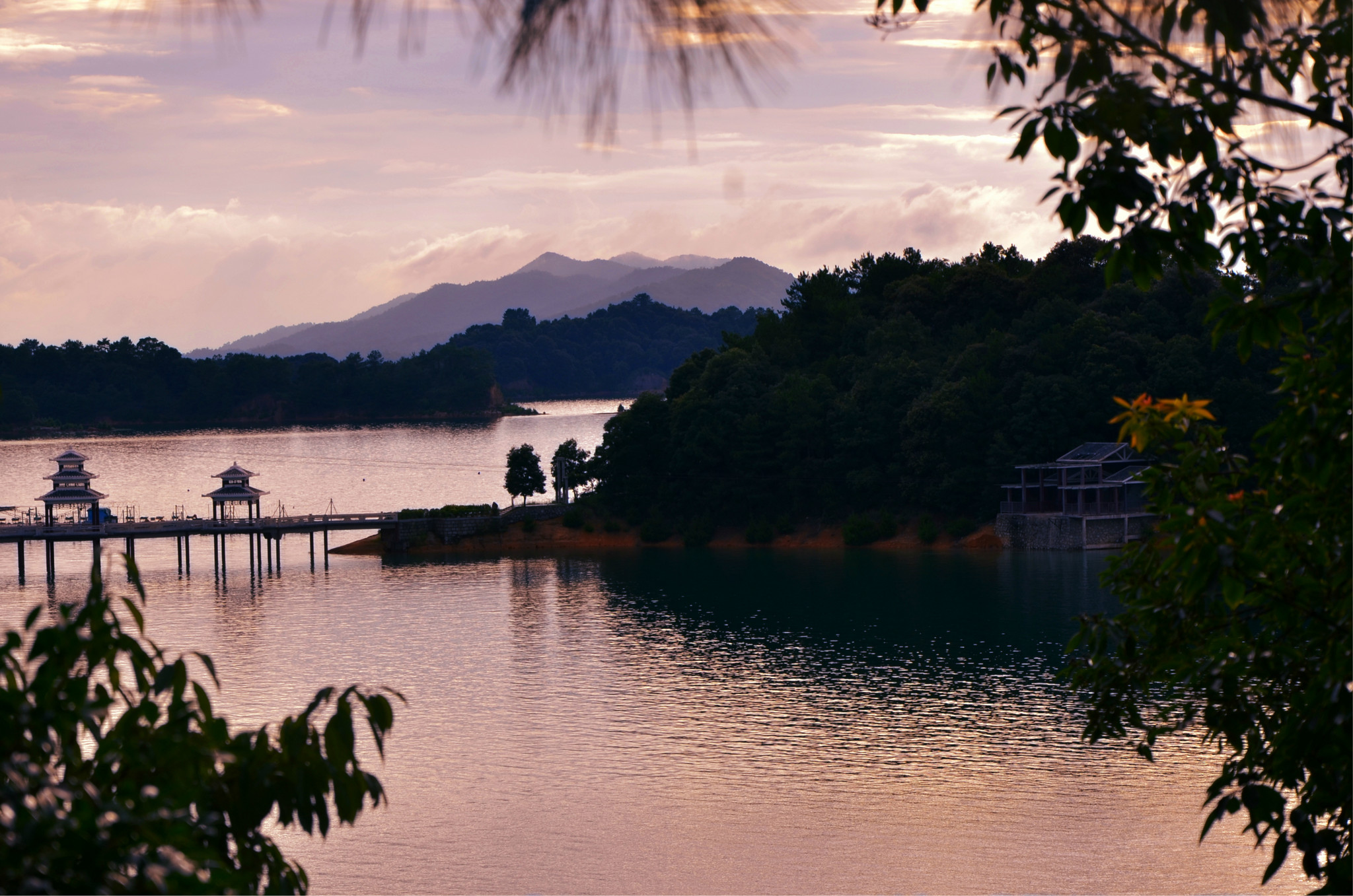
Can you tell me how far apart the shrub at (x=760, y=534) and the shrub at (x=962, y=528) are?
9.72 meters

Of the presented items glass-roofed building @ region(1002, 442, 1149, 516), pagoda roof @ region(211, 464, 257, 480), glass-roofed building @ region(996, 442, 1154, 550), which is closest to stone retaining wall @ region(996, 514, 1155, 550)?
glass-roofed building @ region(996, 442, 1154, 550)

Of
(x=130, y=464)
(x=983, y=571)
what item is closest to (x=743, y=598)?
(x=983, y=571)

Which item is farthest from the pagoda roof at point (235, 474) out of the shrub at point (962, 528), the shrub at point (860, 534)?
the shrub at point (962, 528)

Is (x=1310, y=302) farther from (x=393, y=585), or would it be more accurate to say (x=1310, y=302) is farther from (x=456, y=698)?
(x=393, y=585)

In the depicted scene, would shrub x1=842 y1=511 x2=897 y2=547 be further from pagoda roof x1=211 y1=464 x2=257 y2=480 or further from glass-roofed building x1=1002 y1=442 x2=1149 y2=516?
pagoda roof x1=211 y1=464 x2=257 y2=480

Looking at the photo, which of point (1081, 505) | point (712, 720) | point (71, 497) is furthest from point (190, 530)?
point (1081, 505)

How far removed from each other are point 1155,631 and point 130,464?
12987 cm

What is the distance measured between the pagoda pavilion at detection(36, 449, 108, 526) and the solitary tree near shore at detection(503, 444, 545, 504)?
22.1 metres

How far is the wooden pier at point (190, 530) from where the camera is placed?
66062 millimetres

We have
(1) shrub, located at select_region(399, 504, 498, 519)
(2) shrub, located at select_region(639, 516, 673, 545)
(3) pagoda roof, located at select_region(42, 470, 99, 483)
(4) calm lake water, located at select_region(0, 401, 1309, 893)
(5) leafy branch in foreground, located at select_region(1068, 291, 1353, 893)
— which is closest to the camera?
(5) leafy branch in foreground, located at select_region(1068, 291, 1353, 893)

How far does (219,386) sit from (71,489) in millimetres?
107282

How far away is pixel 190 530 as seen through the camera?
222 ft

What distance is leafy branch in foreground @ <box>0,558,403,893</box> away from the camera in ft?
14.1

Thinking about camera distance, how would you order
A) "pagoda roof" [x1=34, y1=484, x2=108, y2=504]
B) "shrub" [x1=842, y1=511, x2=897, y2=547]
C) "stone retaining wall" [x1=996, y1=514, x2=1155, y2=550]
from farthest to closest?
"shrub" [x1=842, y1=511, x2=897, y2=547] < "pagoda roof" [x1=34, y1=484, x2=108, y2=504] < "stone retaining wall" [x1=996, y1=514, x2=1155, y2=550]
